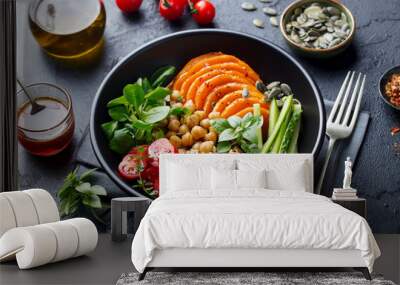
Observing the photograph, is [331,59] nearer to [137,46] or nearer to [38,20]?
[137,46]

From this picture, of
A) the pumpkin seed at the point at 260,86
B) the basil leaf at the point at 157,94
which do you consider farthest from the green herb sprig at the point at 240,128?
the basil leaf at the point at 157,94

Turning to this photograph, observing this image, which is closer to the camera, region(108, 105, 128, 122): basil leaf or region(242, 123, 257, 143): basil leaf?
region(242, 123, 257, 143): basil leaf

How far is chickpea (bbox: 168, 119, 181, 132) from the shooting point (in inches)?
276

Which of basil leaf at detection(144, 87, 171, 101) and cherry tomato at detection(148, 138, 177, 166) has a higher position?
basil leaf at detection(144, 87, 171, 101)

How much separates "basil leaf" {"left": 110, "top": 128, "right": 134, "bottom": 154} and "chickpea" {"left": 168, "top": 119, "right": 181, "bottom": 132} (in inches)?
15.8

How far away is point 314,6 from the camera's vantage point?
7086 mm

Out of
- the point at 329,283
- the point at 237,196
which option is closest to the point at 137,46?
the point at 237,196

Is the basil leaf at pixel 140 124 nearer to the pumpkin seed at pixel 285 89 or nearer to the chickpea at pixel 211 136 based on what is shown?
the chickpea at pixel 211 136

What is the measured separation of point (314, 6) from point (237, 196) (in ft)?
7.88

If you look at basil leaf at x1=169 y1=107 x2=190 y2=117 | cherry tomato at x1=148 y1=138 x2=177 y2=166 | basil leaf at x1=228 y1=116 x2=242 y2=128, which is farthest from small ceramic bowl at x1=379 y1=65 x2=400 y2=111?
cherry tomato at x1=148 y1=138 x2=177 y2=166

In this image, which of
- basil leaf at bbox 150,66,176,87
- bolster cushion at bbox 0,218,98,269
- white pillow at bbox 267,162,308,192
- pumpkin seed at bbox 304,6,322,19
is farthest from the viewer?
basil leaf at bbox 150,66,176,87

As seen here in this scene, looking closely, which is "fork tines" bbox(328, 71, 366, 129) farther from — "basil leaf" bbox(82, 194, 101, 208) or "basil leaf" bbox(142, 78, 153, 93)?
"basil leaf" bbox(82, 194, 101, 208)

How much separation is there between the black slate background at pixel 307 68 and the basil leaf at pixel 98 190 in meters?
0.13

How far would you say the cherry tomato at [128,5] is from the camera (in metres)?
7.12
